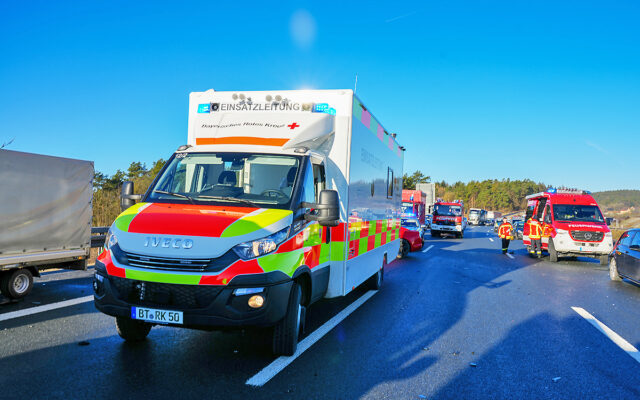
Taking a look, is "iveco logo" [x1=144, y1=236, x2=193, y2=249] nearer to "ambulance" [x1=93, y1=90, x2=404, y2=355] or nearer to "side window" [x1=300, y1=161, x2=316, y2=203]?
"ambulance" [x1=93, y1=90, x2=404, y2=355]

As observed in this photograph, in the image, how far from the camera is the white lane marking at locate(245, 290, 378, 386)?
427 centimetres

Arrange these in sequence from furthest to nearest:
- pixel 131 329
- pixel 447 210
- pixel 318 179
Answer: pixel 447 210
pixel 318 179
pixel 131 329

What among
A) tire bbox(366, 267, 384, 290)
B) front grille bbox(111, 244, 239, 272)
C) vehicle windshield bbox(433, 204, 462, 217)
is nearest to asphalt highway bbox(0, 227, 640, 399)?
tire bbox(366, 267, 384, 290)

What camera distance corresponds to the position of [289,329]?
15.7ft

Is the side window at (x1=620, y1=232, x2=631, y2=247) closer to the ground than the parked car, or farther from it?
farther from it

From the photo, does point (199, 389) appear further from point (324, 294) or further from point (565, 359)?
point (565, 359)

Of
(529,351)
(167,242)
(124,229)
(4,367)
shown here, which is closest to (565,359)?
(529,351)

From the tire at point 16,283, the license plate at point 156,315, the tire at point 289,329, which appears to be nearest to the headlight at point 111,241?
the license plate at point 156,315

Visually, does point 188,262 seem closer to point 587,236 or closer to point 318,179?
point 318,179

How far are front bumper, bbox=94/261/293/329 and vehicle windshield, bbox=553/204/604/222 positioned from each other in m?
16.4

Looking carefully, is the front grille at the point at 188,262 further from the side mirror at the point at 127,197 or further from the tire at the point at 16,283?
the tire at the point at 16,283

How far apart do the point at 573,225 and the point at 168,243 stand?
16.5 meters

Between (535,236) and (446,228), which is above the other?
(535,236)

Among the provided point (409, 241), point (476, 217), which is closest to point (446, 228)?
point (409, 241)
